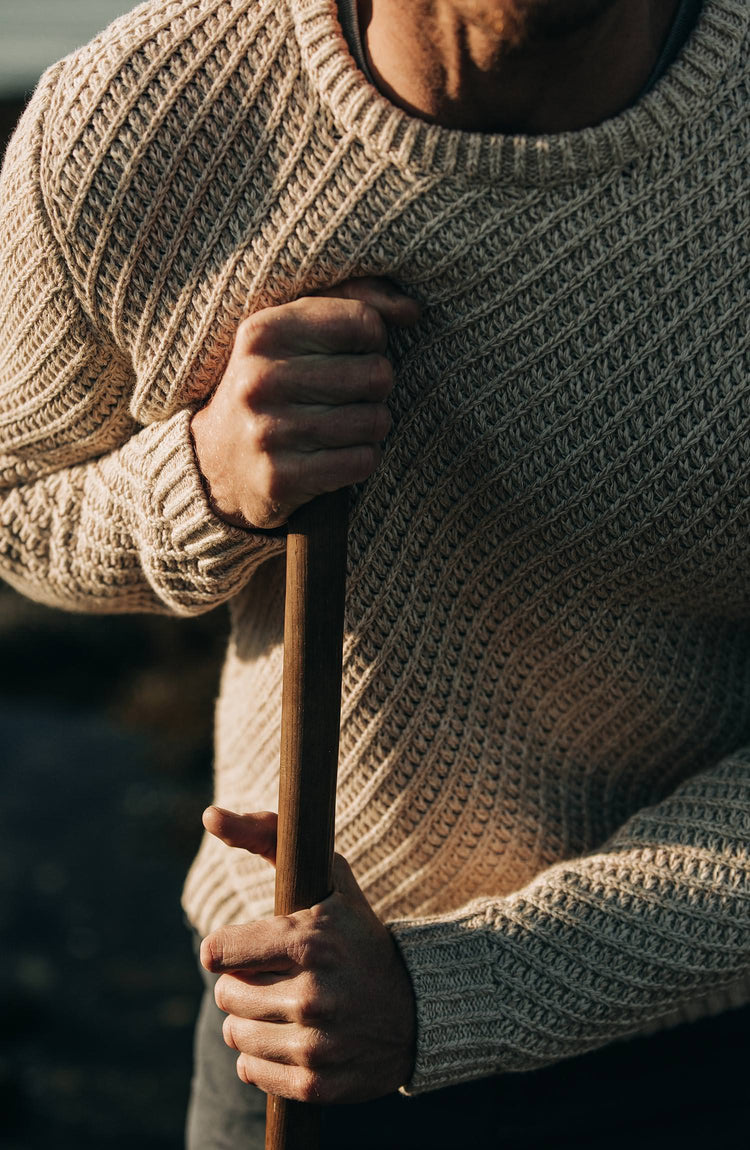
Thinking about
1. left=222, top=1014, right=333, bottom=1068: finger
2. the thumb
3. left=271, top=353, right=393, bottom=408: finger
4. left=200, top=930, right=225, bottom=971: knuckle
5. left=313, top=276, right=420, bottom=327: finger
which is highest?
left=313, top=276, right=420, bottom=327: finger

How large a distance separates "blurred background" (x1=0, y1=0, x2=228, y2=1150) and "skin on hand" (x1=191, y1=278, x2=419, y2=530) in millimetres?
1792

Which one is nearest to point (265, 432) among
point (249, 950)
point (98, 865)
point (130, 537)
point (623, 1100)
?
point (130, 537)

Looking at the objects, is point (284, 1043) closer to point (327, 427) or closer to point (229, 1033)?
point (229, 1033)

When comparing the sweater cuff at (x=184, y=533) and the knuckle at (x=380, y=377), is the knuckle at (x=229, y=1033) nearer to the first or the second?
the sweater cuff at (x=184, y=533)

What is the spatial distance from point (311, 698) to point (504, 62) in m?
0.54

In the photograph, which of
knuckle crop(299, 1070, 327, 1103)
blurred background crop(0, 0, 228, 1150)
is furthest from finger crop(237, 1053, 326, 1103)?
blurred background crop(0, 0, 228, 1150)

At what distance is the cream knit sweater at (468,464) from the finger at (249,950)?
0.54 feet

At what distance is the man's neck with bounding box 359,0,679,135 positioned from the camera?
890 millimetres

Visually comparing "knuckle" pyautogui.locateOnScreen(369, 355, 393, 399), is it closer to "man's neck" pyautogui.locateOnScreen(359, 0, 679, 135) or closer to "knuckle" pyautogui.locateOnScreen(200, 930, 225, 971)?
"man's neck" pyautogui.locateOnScreen(359, 0, 679, 135)

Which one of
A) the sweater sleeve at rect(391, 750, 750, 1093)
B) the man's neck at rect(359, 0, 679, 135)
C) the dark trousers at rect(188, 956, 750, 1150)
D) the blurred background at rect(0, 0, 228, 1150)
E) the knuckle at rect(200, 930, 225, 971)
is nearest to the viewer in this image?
the man's neck at rect(359, 0, 679, 135)

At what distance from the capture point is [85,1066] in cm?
281

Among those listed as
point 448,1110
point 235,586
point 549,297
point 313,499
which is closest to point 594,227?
point 549,297

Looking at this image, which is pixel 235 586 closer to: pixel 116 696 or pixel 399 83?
pixel 399 83

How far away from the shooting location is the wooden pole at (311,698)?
99cm
